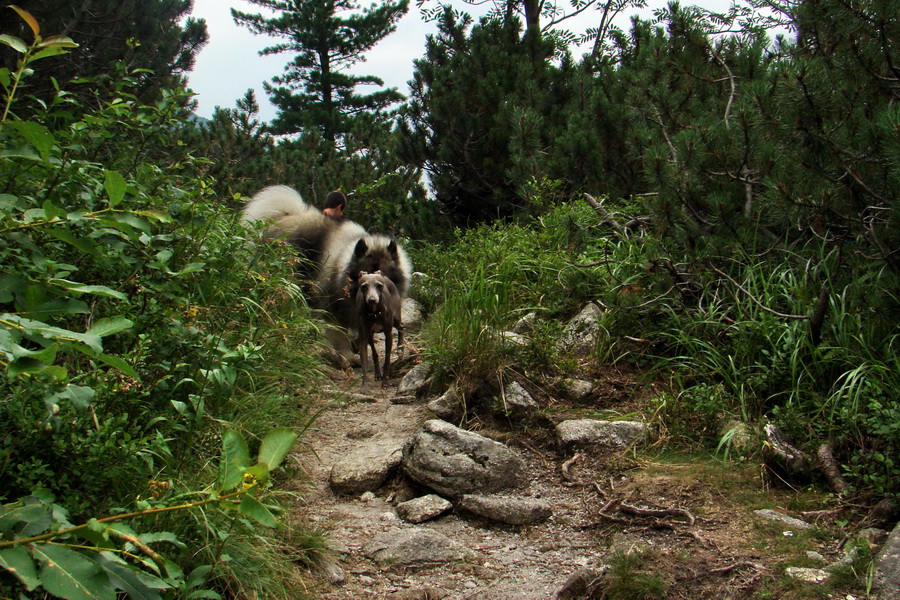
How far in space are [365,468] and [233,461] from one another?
249 cm

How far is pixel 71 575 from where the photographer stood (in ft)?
4.38

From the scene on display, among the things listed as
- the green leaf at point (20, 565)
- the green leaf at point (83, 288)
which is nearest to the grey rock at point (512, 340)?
the green leaf at point (83, 288)

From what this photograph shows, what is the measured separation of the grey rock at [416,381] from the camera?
5.33 m

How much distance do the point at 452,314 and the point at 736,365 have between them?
2.06 metres

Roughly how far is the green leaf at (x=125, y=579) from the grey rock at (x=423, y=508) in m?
2.00

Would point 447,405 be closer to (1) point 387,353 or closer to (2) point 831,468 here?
(1) point 387,353

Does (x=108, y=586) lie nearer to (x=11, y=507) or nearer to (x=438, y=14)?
(x=11, y=507)

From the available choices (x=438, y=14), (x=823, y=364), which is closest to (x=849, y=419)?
(x=823, y=364)

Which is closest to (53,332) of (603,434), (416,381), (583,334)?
(603,434)

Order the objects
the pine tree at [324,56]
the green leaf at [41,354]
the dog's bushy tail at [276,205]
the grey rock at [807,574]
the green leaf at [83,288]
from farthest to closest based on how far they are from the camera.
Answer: the pine tree at [324,56] → the dog's bushy tail at [276,205] → the grey rock at [807,574] → the green leaf at [83,288] → the green leaf at [41,354]

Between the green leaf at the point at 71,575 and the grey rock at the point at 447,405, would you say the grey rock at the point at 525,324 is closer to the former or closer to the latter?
the grey rock at the point at 447,405

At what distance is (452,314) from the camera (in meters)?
5.39

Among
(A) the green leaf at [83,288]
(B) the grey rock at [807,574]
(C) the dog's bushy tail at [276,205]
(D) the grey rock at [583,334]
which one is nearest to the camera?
(A) the green leaf at [83,288]

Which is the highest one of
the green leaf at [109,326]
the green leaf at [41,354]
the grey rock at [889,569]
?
the green leaf at [109,326]
